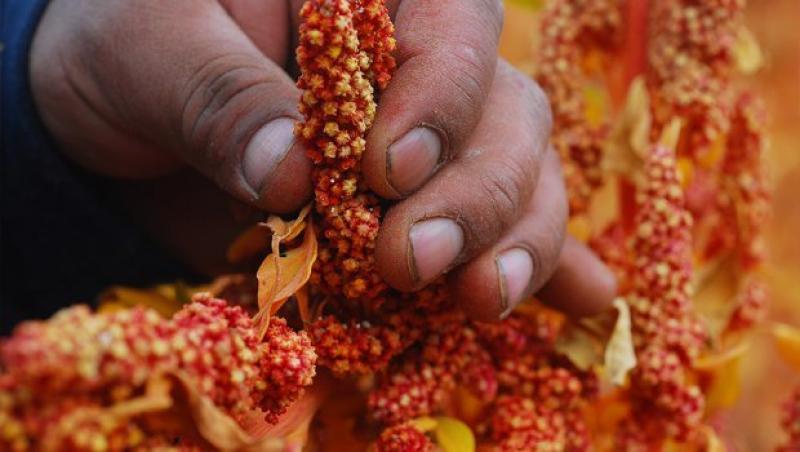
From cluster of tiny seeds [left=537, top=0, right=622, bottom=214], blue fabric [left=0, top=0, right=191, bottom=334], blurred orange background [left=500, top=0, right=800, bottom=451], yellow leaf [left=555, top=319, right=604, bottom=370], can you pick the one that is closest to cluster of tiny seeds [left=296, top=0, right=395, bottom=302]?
yellow leaf [left=555, top=319, right=604, bottom=370]

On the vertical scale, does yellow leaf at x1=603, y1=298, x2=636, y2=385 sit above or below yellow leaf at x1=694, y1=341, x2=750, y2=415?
above

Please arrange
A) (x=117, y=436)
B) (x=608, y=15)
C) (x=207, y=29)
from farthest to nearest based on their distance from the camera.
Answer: (x=608, y=15), (x=207, y=29), (x=117, y=436)

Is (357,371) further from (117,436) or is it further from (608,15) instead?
(608,15)

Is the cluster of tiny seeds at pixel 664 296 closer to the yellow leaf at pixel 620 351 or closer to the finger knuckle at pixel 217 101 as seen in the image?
the yellow leaf at pixel 620 351

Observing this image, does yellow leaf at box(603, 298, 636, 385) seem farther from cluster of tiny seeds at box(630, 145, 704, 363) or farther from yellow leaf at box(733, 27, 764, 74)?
yellow leaf at box(733, 27, 764, 74)

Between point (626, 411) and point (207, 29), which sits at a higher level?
point (207, 29)

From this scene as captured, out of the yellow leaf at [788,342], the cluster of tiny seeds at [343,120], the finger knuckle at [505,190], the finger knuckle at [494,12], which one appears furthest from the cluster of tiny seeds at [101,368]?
the yellow leaf at [788,342]

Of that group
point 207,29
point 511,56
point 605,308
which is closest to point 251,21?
point 207,29
